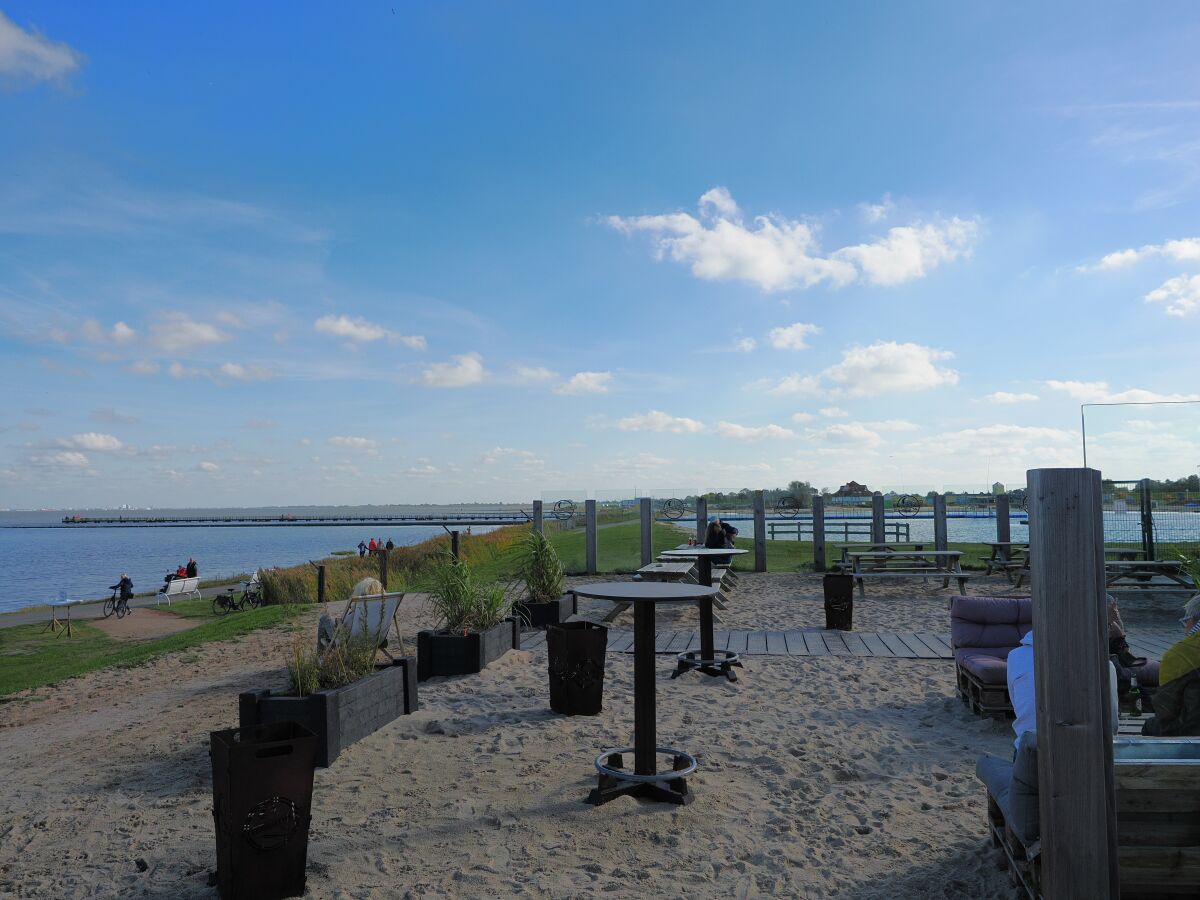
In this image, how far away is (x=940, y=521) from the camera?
51.0ft

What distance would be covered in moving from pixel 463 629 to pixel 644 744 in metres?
3.42

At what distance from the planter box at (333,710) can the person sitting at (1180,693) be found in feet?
12.9

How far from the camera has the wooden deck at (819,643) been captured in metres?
7.82

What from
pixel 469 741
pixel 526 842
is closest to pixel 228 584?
pixel 469 741

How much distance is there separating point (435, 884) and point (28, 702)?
5.88 m

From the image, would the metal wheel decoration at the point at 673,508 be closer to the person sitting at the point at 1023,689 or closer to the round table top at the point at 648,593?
the round table top at the point at 648,593

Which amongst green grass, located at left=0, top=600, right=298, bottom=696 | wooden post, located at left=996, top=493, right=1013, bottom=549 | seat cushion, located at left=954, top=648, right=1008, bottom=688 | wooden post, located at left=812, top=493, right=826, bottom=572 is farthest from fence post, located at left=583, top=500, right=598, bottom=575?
seat cushion, located at left=954, top=648, right=1008, bottom=688

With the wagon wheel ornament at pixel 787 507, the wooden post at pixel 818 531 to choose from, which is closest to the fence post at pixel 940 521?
the wooden post at pixel 818 531

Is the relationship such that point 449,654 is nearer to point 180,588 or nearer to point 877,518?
point 877,518

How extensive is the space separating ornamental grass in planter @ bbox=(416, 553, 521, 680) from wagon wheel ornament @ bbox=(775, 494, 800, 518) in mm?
10786

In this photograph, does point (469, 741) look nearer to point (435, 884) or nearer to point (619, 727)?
point (619, 727)

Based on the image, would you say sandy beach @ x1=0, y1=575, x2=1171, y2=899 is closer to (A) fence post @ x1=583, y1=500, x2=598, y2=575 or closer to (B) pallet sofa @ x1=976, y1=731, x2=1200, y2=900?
(B) pallet sofa @ x1=976, y1=731, x2=1200, y2=900

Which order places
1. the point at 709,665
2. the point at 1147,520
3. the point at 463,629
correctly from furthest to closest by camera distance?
the point at 1147,520
the point at 463,629
the point at 709,665

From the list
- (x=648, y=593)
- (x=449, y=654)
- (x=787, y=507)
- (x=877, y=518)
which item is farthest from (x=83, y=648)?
(x=877, y=518)
